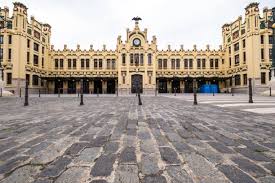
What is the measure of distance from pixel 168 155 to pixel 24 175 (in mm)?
1496

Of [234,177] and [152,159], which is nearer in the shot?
[234,177]

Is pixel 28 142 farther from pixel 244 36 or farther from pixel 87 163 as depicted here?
pixel 244 36

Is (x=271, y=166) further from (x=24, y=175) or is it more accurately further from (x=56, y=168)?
(x=24, y=175)

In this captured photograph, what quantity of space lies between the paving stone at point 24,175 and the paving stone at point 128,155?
33.5 inches

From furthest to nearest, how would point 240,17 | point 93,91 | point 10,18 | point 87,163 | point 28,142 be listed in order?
point 93,91 < point 240,17 < point 10,18 < point 28,142 < point 87,163

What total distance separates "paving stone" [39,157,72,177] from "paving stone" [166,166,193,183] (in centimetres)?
105

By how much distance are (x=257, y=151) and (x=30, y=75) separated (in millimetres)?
39100

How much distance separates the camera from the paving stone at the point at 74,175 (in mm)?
1520

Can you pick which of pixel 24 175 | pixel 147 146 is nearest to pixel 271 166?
pixel 147 146

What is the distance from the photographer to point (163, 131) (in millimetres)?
3330

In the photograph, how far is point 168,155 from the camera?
2.09 meters

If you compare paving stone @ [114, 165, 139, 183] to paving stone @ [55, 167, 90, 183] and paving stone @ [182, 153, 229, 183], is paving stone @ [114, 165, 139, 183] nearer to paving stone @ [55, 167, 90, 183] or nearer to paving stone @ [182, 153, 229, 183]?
paving stone @ [55, 167, 90, 183]

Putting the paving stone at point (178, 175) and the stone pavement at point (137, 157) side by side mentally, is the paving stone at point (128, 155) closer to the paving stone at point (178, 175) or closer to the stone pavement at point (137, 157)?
the stone pavement at point (137, 157)

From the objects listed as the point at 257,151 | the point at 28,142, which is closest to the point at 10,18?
the point at 28,142
